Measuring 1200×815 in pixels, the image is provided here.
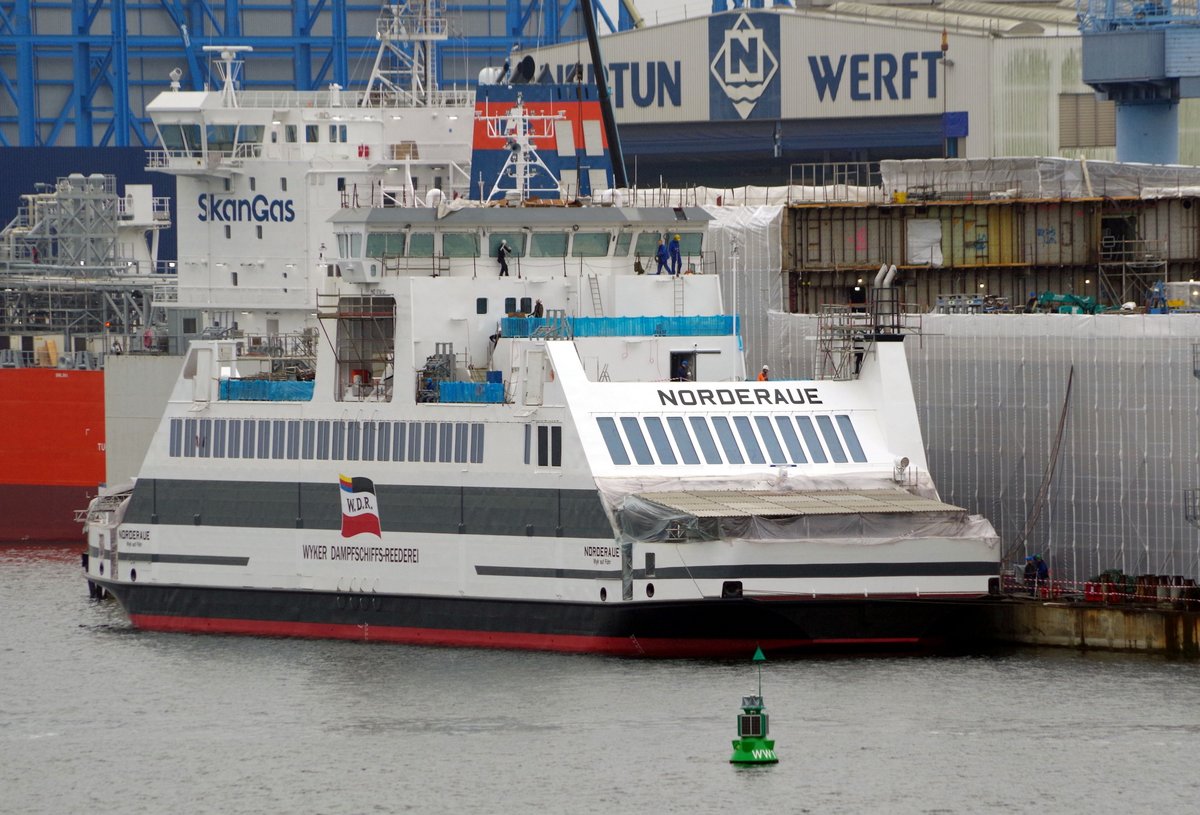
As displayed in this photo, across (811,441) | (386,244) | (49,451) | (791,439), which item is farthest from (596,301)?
(49,451)

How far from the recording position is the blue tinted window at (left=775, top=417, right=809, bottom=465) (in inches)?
1729

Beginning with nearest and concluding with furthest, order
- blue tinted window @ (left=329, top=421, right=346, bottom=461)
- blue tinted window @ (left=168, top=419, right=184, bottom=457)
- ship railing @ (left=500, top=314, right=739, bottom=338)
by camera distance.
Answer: ship railing @ (left=500, top=314, right=739, bottom=338)
blue tinted window @ (left=329, top=421, right=346, bottom=461)
blue tinted window @ (left=168, top=419, right=184, bottom=457)

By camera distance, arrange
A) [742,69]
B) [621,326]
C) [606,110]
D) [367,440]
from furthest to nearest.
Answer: [742,69], [606,110], [367,440], [621,326]

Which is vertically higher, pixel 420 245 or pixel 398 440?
pixel 420 245

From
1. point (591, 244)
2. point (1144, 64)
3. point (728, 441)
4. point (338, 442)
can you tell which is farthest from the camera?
point (1144, 64)

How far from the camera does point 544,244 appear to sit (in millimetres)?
48000

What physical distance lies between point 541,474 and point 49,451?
30.1 metres

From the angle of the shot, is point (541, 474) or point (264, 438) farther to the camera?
point (264, 438)

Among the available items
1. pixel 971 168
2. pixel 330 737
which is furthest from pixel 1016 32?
pixel 330 737

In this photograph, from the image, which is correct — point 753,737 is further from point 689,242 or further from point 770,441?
point 689,242

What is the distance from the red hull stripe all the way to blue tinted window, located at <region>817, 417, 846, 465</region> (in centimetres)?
361

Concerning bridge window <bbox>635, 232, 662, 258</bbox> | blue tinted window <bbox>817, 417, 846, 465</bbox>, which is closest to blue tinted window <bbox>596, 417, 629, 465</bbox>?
blue tinted window <bbox>817, 417, 846, 465</bbox>

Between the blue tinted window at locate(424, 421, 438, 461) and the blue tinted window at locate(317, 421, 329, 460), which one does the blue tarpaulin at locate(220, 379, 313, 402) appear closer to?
the blue tinted window at locate(317, 421, 329, 460)

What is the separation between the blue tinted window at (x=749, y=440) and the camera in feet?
144
